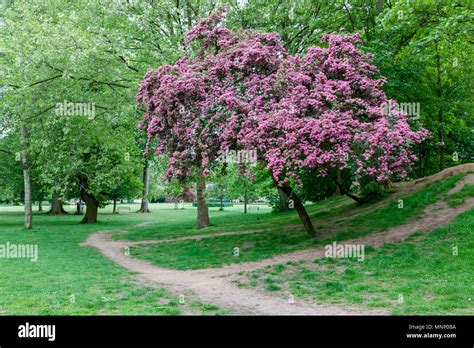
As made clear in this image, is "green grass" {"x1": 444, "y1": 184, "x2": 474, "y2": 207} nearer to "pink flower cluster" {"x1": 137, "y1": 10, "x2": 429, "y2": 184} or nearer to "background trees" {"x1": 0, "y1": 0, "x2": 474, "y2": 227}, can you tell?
"background trees" {"x1": 0, "y1": 0, "x2": 474, "y2": 227}

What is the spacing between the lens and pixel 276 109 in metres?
13.7

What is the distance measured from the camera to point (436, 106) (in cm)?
2156

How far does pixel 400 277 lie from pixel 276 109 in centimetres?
644

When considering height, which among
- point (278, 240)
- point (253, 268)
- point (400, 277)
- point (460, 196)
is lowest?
point (253, 268)

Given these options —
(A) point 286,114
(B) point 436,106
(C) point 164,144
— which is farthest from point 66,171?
(B) point 436,106

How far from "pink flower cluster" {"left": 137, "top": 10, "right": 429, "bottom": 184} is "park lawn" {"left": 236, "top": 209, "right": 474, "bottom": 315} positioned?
8.54 ft

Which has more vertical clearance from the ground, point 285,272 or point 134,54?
point 134,54

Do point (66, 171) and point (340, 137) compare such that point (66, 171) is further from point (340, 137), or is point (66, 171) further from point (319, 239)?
point (340, 137)

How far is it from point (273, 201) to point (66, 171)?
22.0 metres

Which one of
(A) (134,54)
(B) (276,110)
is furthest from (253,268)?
(A) (134,54)

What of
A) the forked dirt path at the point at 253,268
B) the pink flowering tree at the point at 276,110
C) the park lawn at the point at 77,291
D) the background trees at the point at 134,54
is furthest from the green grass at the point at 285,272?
the background trees at the point at 134,54

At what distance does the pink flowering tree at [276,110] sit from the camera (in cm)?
1246

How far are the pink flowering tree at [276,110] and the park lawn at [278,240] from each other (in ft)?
8.40

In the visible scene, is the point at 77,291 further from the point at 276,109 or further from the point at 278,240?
the point at 278,240
